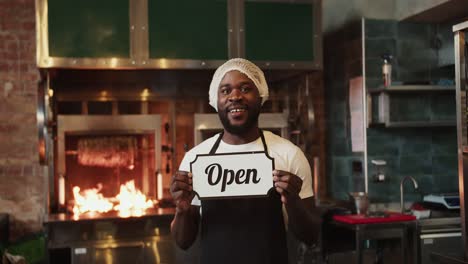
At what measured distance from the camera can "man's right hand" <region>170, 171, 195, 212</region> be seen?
2.16 metres

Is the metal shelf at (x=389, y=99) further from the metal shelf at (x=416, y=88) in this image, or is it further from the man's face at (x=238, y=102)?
the man's face at (x=238, y=102)

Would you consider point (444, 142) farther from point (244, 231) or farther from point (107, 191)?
point (244, 231)

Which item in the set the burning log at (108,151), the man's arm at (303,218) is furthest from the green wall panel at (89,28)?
the man's arm at (303,218)

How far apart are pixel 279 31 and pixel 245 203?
2789mm

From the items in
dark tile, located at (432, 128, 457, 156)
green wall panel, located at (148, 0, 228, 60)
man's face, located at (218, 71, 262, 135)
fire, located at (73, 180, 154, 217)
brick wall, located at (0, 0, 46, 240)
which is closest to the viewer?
man's face, located at (218, 71, 262, 135)

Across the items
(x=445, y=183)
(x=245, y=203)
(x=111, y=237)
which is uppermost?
(x=245, y=203)

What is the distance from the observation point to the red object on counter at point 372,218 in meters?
4.63

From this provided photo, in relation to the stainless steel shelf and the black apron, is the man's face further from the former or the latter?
the stainless steel shelf

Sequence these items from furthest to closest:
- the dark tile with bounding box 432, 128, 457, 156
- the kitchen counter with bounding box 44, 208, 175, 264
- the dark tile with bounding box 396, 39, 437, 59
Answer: the dark tile with bounding box 432, 128, 457, 156 < the dark tile with bounding box 396, 39, 437, 59 < the kitchen counter with bounding box 44, 208, 175, 264

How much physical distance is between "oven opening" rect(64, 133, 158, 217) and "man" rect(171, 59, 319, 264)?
8.41 feet

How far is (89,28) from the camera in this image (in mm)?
4367

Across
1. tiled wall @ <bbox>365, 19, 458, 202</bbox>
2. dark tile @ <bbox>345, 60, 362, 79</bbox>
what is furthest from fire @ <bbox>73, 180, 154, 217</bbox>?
dark tile @ <bbox>345, 60, 362, 79</bbox>

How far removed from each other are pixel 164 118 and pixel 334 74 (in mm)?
1734

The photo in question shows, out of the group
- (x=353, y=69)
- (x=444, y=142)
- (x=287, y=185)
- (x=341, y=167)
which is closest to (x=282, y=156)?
(x=287, y=185)
